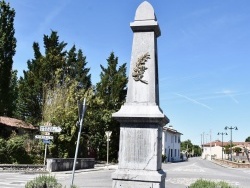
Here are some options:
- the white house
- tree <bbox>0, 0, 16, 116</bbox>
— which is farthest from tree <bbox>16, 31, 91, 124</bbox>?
the white house

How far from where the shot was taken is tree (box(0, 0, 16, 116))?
3055 cm

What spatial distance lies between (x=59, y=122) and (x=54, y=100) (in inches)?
147

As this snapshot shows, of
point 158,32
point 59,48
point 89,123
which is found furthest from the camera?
point 59,48

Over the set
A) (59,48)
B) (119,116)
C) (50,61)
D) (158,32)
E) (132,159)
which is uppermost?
(59,48)

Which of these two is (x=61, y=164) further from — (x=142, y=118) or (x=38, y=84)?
(x=142, y=118)

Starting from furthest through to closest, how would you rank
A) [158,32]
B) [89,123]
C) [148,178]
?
[89,123] < [158,32] < [148,178]

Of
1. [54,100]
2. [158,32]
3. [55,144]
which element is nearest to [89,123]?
[54,100]

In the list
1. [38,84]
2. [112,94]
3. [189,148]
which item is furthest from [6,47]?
[189,148]

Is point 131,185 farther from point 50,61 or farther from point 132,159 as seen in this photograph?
point 50,61

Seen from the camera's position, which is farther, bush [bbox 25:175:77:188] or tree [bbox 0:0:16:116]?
tree [bbox 0:0:16:116]

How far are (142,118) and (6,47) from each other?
1028 inches

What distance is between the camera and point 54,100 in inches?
1331

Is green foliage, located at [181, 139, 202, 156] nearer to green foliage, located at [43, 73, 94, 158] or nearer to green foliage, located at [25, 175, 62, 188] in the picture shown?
green foliage, located at [43, 73, 94, 158]

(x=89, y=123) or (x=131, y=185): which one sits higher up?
(x=89, y=123)
